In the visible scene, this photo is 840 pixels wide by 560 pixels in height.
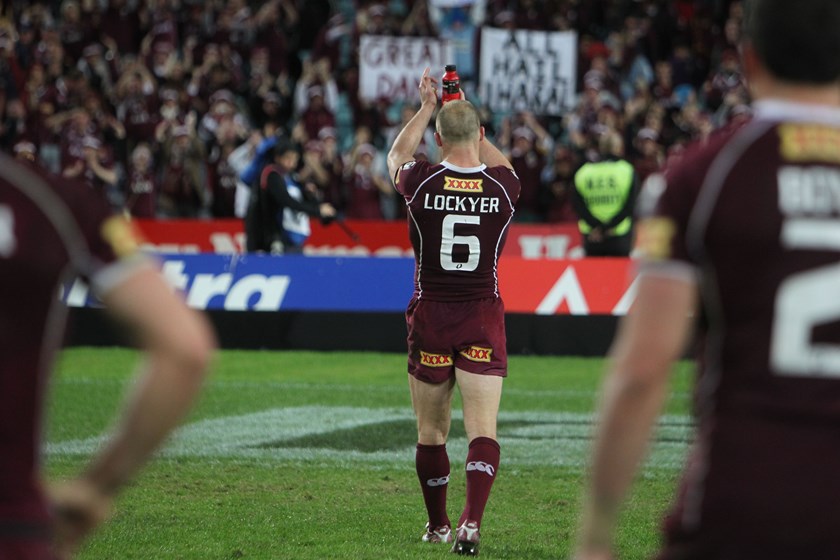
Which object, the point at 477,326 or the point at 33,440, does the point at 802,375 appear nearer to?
the point at 33,440

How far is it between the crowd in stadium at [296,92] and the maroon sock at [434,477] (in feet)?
41.1

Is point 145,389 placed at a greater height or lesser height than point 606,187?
greater

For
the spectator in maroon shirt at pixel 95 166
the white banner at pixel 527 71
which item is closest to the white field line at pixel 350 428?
the white banner at pixel 527 71

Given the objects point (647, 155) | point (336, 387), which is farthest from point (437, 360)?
point (647, 155)

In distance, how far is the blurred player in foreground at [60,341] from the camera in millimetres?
2844

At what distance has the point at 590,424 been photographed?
12609mm

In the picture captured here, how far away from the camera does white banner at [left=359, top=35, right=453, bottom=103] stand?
74.4 ft

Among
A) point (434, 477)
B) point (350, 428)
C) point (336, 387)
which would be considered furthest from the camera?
point (336, 387)

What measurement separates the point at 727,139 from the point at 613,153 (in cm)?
1434

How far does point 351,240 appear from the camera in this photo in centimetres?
2148

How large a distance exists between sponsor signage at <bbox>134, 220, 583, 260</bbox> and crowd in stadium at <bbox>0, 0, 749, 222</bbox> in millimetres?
713

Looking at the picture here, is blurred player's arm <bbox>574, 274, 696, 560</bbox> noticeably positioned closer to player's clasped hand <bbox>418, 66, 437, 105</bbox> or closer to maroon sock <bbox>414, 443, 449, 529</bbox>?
maroon sock <bbox>414, 443, 449, 529</bbox>

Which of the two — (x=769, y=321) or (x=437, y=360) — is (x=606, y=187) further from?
(x=769, y=321)

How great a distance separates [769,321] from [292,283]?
14080 millimetres
